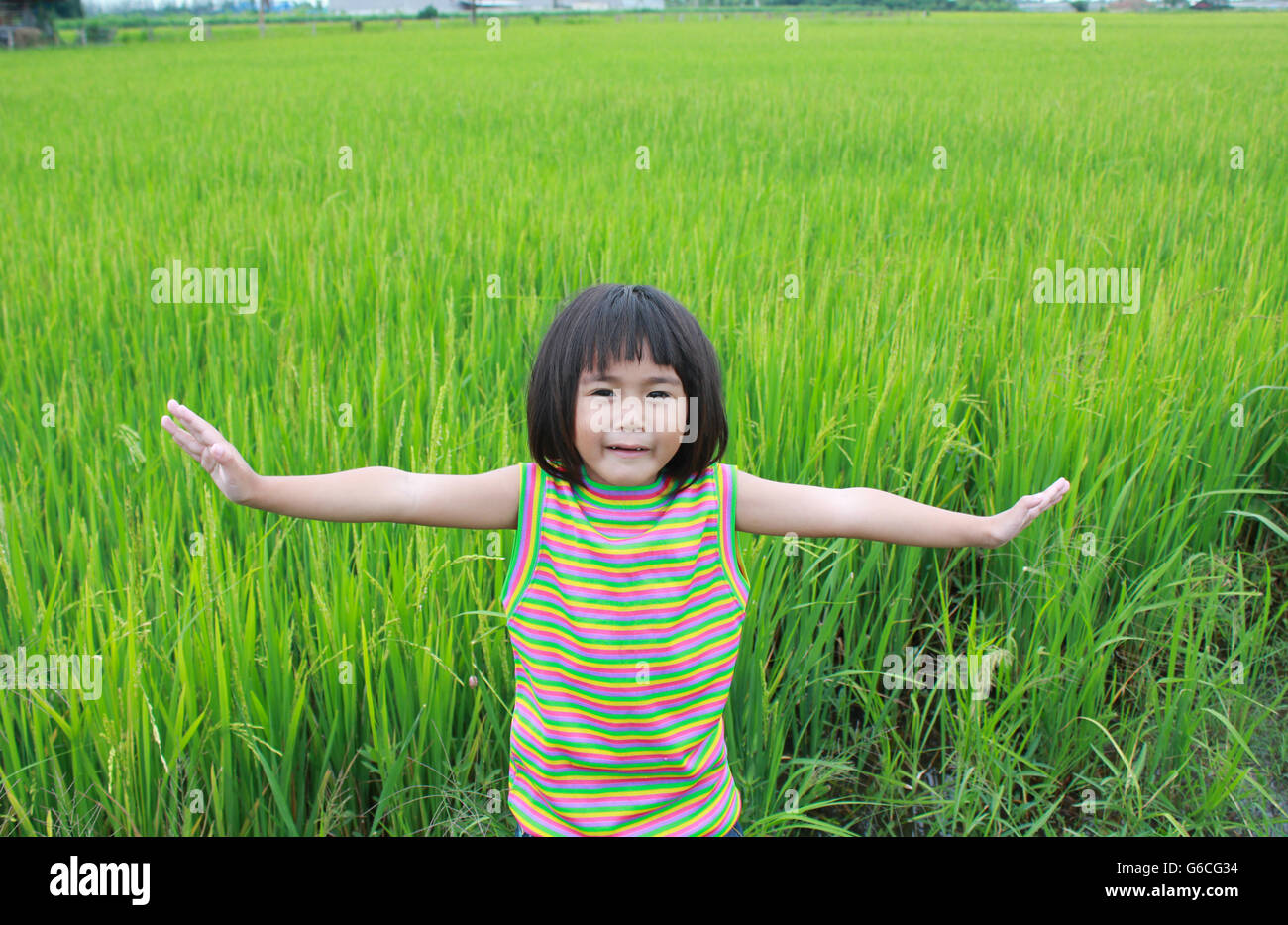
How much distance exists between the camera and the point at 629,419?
0.95m

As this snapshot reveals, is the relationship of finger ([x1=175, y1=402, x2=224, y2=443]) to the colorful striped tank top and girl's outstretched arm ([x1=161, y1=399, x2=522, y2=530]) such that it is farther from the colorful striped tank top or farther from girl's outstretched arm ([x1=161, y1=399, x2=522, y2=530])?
the colorful striped tank top

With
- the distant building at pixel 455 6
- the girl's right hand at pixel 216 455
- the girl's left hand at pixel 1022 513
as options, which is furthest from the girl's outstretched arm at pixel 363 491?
the distant building at pixel 455 6

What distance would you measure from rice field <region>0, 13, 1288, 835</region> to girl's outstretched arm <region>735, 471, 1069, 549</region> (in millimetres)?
396

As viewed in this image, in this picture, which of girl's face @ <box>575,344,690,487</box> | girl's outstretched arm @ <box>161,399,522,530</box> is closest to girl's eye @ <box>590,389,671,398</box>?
girl's face @ <box>575,344,690,487</box>

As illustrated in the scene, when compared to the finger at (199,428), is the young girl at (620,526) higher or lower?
lower

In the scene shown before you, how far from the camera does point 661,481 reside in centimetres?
102

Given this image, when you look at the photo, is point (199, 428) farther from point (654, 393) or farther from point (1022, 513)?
point (1022, 513)

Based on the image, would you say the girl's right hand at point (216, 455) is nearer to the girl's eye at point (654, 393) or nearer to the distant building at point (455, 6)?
the girl's eye at point (654, 393)

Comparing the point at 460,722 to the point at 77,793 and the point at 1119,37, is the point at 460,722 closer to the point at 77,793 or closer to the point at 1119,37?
the point at 77,793

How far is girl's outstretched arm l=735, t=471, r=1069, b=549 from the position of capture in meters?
1.01

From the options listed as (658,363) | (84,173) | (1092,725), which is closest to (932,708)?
(1092,725)

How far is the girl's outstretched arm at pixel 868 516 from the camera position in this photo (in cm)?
101

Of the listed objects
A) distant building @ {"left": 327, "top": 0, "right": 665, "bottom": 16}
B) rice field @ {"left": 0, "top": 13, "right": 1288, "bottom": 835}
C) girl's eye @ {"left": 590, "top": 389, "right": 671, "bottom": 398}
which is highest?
Answer: distant building @ {"left": 327, "top": 0, "right": 665, "bottom": 16}

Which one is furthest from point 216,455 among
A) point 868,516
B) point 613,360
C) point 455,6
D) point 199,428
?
point 455,6
